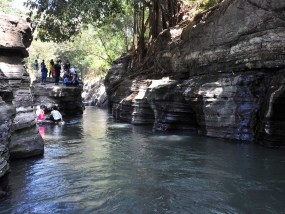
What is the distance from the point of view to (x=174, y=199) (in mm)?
4902

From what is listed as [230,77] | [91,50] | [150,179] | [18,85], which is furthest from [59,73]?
[91,50]

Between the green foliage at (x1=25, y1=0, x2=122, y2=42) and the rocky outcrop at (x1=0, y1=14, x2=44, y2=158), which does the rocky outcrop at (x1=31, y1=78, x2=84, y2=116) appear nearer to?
the green foliage at (x1=25, y1=0, x2=122, y2=42)

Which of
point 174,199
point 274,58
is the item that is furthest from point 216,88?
point 174,199

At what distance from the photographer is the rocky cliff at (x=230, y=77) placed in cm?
916

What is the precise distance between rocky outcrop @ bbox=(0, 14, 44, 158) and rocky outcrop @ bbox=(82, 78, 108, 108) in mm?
22567

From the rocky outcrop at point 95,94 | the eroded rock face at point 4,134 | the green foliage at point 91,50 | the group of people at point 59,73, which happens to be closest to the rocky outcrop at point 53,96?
the group of people at point 59,73

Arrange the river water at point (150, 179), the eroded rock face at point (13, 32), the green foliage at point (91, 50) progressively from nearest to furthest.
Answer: the river water at point (150, 179) < the eroded rock face at point (13, 32) < the green foliage at point (91, 50)

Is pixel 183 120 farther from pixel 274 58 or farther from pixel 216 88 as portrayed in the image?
pixel 274 58

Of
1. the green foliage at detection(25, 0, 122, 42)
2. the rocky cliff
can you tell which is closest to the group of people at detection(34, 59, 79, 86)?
the green foliage at detection(25, 0, 122, 42)

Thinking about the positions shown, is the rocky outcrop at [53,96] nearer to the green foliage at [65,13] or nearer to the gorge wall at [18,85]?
the green foliage at [65,13]

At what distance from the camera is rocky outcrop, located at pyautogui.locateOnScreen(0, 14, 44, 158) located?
7238 mm

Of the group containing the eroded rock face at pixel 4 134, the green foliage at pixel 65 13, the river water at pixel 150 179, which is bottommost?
the river water at pixel 150 179

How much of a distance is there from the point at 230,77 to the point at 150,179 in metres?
5.75

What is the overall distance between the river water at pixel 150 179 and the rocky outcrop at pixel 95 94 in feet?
73.7
